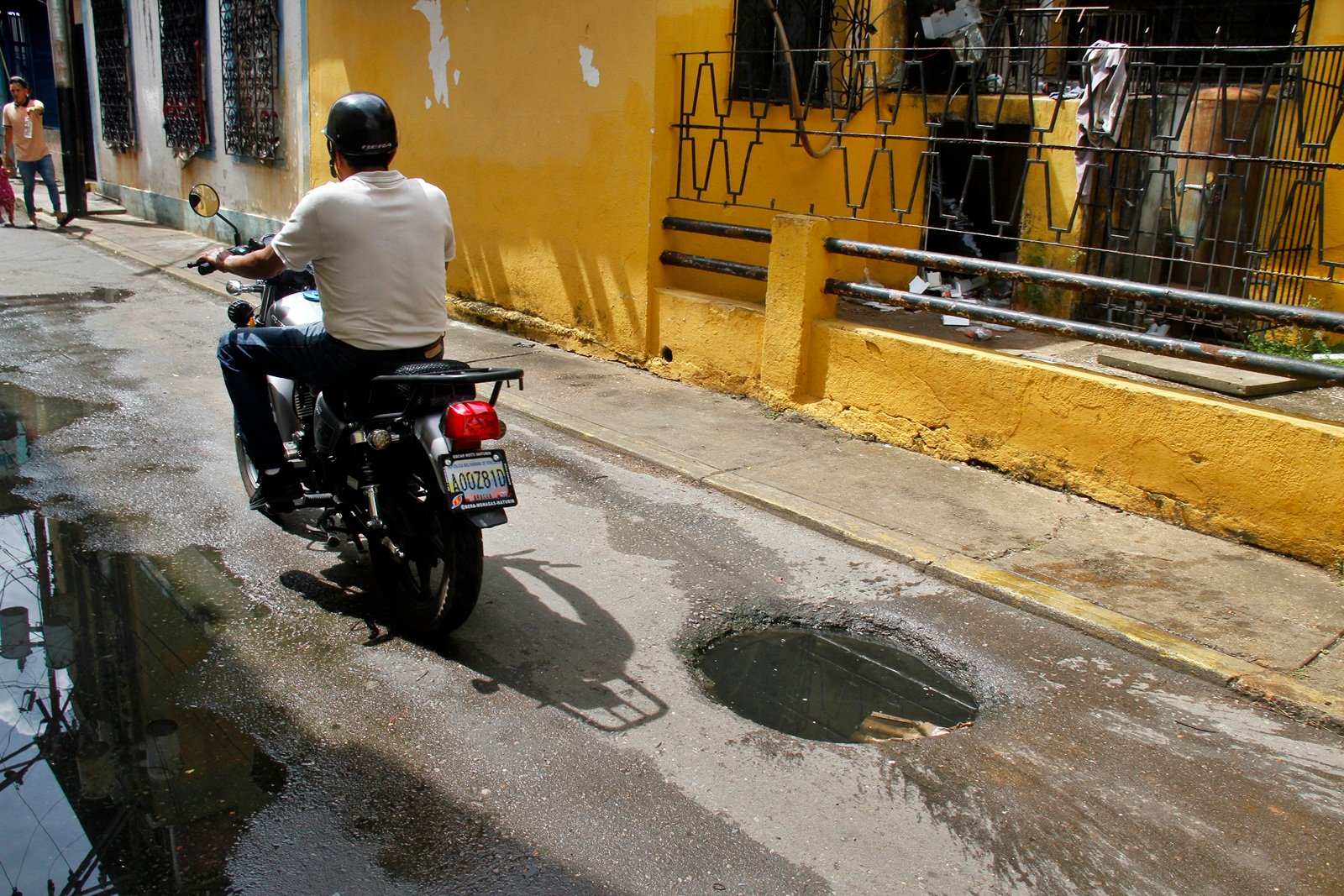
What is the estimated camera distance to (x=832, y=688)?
4109 millimetres

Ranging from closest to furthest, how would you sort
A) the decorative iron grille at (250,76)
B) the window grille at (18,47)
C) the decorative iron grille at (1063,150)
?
the decorative iron grille at (1063,150), the decorative iron grille at (250,76), the window grille at (18,47)

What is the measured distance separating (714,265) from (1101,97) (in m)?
2.90

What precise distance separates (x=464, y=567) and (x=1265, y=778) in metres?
2.75

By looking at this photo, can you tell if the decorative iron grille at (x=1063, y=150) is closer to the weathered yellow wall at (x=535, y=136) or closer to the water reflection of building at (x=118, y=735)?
the weathered yellow wall at (x=535, y=136)

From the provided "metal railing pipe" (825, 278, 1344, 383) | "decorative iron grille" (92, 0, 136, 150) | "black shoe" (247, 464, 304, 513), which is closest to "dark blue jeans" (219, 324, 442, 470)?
"black shoe" (247, 464, 304, 513)

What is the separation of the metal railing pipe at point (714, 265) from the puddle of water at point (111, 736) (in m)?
4.14

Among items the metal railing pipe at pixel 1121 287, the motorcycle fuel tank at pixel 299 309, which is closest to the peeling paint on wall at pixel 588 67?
the metal railing pipe at pixel 1121 287

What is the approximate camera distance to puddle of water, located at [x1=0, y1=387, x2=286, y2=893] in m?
2.96

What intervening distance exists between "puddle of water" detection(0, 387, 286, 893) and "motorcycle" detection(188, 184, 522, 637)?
68 cm

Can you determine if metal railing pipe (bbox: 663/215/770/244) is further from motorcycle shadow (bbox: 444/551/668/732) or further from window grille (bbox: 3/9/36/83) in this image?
window grille (bbox: 3/9/36/83)

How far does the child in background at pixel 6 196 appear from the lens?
572 inches

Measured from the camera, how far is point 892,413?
6.88 meters

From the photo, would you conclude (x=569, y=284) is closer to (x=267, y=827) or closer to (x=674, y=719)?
(x=674, y=719)

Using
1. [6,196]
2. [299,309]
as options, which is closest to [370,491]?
[299,309]
